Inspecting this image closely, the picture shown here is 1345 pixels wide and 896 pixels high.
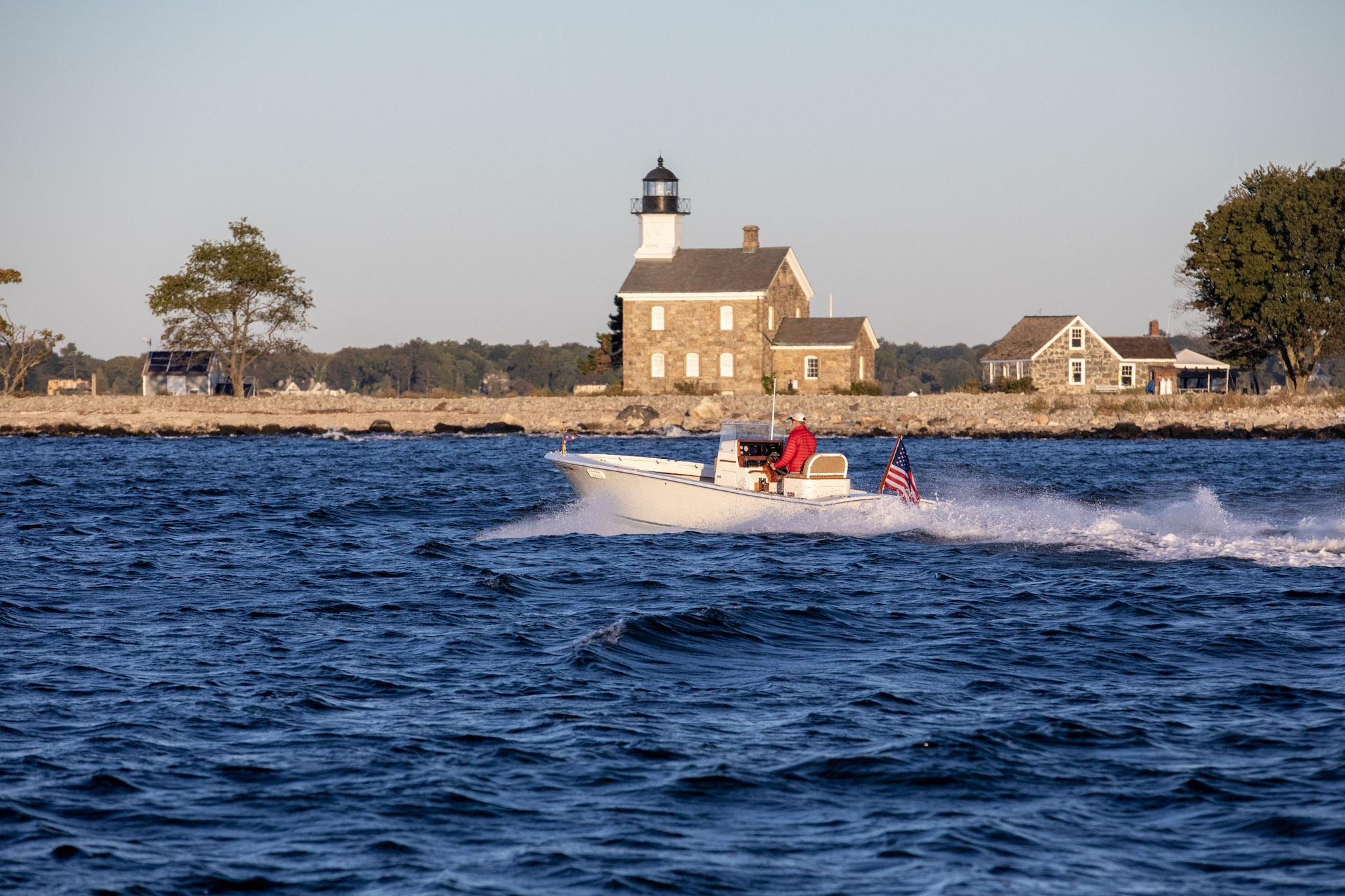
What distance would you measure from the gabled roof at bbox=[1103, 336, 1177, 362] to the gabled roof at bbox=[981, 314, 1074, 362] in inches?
125

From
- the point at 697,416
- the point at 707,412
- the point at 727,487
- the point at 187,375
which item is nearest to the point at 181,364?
the point at 187,375

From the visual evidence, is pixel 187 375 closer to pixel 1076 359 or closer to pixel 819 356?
pixel 819 356

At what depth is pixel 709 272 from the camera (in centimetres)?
7238

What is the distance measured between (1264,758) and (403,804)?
568cm

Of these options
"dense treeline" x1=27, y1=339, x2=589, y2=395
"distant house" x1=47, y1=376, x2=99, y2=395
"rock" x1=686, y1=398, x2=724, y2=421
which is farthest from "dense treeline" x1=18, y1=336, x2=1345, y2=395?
"rock" x1=686, y1=398, x2=724, y2=421

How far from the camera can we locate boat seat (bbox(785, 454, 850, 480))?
20438mm

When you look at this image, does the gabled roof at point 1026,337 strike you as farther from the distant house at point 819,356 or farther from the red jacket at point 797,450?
the red jacket at point 797,450

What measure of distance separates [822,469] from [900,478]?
1.25 meters

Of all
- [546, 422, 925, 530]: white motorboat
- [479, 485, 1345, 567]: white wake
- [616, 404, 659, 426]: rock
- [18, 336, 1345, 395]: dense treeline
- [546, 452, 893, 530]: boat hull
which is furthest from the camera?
[18, 336, 1345, 395]: dense treeline

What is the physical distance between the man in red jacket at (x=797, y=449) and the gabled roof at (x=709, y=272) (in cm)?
5026

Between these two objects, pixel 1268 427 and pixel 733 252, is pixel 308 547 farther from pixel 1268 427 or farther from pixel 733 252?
pixel 733 252

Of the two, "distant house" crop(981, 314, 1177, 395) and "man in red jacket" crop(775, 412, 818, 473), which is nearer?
"man in red jacket" crop(775, 412, 818, 473)

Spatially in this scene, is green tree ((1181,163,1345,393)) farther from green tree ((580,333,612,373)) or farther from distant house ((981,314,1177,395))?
green tree ((580,333,612,373))

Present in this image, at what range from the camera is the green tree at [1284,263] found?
6284 centimetres
